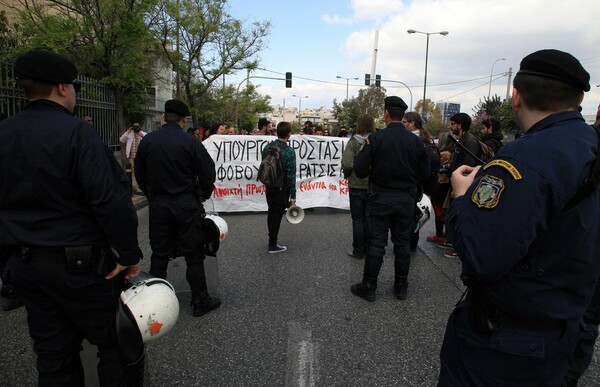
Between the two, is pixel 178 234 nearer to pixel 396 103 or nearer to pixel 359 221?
pixel 396 103

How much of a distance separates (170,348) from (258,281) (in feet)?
5.16

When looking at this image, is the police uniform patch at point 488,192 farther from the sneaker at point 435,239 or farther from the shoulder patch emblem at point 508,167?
the sneaker at point 435,239

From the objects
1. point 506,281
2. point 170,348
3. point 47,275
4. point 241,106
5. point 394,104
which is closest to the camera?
point 506,281

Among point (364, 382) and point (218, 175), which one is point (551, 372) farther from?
point (218, 175)

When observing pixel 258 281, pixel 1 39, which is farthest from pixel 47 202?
pixel 1 39

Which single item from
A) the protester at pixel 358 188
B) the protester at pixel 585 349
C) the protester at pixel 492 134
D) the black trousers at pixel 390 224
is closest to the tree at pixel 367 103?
the protester at pixel 492 134

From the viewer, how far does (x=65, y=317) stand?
2098 mm

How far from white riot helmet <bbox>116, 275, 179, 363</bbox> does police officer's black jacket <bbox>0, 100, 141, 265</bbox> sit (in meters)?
0.40

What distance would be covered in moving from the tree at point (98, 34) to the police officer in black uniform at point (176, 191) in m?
6.06

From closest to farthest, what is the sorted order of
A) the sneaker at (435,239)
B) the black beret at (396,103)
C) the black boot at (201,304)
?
the black boot at (201,304)
the black beret at (396,103)
the sneaker at (435,239)

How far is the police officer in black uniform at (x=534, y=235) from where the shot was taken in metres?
1.36

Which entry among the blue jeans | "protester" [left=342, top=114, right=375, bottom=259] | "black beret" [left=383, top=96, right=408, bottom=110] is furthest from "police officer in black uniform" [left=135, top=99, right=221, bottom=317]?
the blue jeans

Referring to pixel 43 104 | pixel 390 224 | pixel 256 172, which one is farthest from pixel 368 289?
pixel 256 172

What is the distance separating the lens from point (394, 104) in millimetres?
4102
